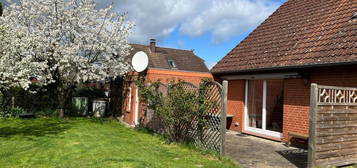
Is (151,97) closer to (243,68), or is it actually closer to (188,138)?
(188,138)

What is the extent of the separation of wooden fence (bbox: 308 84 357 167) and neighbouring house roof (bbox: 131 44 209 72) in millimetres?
19868

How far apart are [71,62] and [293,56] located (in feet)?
39.5

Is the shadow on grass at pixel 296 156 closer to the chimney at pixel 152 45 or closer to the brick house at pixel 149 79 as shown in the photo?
the brick house at pixel 149 79

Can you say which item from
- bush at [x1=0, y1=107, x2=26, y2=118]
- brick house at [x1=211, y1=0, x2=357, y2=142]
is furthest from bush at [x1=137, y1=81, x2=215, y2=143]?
bush at [x1=0, y1=107, x2=26, y2=118]

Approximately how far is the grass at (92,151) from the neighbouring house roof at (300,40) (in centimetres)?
445

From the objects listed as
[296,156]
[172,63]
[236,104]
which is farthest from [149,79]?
[172,63]

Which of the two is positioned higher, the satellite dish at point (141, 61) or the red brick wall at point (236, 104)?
the satellite dish at point (141, 61)

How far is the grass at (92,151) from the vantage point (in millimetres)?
7191

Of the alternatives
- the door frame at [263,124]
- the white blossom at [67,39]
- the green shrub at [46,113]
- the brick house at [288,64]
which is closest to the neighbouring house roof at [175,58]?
the white blossom at [67,39]

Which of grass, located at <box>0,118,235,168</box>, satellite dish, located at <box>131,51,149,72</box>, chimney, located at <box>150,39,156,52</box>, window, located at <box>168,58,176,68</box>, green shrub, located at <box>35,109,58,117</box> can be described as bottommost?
grass, located at <box>0,118,235,168</box>

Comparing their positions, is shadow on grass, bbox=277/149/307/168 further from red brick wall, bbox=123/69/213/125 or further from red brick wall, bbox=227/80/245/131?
red brick wall, bbox=123/69/213/125

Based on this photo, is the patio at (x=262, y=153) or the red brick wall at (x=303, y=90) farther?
the red brick wall at (x=303, y=90)

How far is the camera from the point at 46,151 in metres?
8.36

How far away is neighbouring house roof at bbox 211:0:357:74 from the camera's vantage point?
9.32 meters
